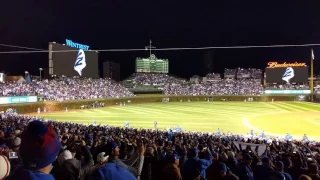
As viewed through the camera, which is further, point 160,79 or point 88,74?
point 160,79

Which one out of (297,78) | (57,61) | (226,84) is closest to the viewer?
(57,61)

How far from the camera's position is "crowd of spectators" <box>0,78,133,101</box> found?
5443cm

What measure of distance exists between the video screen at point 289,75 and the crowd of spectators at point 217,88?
6856 mm

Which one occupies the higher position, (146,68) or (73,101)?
(146,68)

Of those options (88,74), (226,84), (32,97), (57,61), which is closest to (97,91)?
(88,74)

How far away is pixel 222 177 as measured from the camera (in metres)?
4.82

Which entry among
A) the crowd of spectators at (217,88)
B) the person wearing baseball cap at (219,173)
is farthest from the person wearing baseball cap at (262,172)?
the crowd of spectators at (217,88)

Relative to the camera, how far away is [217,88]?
4168 inches

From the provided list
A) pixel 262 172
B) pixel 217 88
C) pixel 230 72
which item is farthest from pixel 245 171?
pixel 230 72

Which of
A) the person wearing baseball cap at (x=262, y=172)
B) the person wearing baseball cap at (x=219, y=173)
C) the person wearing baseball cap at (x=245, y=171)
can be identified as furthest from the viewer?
the person wearing baseball cap at (x=262, y=172)

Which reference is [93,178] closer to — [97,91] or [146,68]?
[97,91]

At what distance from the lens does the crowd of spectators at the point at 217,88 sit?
99.9 m

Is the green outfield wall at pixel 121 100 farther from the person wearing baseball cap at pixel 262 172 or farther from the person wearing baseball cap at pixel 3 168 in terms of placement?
the person wearing baseball cap at pixel 3 168

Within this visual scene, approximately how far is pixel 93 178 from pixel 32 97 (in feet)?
174
